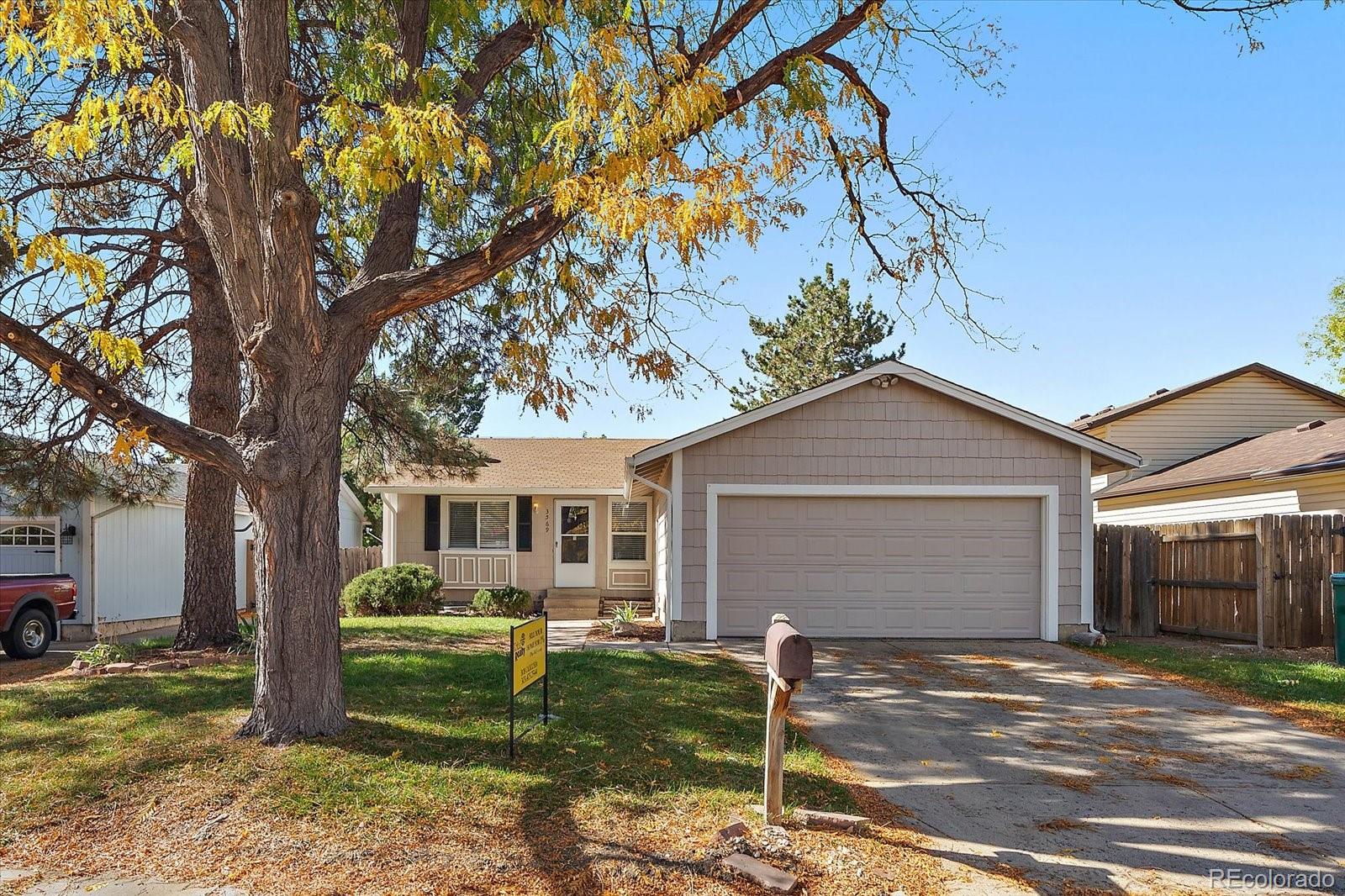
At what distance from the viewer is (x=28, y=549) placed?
56.1ft

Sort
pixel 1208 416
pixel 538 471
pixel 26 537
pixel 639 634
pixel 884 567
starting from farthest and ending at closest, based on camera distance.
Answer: pixel 1208 416 < pixel 538 471 < pixel 26 537 < pixel 639 634 < pixel 884 567

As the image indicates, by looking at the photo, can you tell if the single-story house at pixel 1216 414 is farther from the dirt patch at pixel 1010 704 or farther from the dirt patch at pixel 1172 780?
the dirt patch at pixel 1172 780

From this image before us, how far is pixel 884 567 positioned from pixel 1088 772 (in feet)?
23.2

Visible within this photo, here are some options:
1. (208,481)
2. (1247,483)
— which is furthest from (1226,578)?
(208,481)

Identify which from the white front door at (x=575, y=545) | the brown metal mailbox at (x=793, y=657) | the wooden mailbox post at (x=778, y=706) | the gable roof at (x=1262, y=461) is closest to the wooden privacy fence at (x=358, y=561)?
the white front door at (x=575, y=545)

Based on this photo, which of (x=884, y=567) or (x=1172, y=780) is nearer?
(x=1172, y=780)

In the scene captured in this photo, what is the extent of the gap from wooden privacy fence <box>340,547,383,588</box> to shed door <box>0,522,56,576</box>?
555cm

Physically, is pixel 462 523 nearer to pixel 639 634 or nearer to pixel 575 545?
pixel 575 545

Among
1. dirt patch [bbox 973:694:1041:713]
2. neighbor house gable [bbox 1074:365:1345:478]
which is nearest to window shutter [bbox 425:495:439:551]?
dirt patch [bbox 973:694:1041:713]

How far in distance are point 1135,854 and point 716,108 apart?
5.44m

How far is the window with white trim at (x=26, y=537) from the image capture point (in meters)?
17.2

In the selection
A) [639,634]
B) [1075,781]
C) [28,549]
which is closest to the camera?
[1075,781]

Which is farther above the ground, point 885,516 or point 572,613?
point 885,516

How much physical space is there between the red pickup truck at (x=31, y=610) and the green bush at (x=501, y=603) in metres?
6.82
